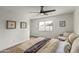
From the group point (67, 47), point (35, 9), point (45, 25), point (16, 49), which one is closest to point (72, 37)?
point (67, 47)

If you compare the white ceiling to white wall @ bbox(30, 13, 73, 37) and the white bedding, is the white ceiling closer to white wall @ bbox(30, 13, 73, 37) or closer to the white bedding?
white wall @ bbox(30, 13, 73, 37)

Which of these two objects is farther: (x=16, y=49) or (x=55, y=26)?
(x=55, y=26)

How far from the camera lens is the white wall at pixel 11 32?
129 cm

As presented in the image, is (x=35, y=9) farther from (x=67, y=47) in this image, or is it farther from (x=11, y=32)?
(x=67, y=47)

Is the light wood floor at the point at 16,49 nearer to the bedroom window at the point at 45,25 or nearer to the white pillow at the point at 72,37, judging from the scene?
the bedroom window at the point at 45,25

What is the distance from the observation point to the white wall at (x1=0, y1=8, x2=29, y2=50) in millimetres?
1285

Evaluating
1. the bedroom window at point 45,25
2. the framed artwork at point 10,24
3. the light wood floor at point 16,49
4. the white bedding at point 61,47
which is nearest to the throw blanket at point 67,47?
the white bedding at point 61,47

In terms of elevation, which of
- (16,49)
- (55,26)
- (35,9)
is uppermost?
(35,9)

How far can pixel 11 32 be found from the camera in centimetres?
138

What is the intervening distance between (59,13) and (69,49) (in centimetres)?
57

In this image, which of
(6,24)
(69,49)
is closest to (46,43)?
(69,49)

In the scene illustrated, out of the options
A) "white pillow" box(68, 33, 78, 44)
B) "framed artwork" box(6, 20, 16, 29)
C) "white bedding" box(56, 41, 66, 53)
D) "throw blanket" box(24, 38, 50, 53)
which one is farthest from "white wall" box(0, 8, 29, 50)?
"white pillow" box(68, 33, 78, 44)
